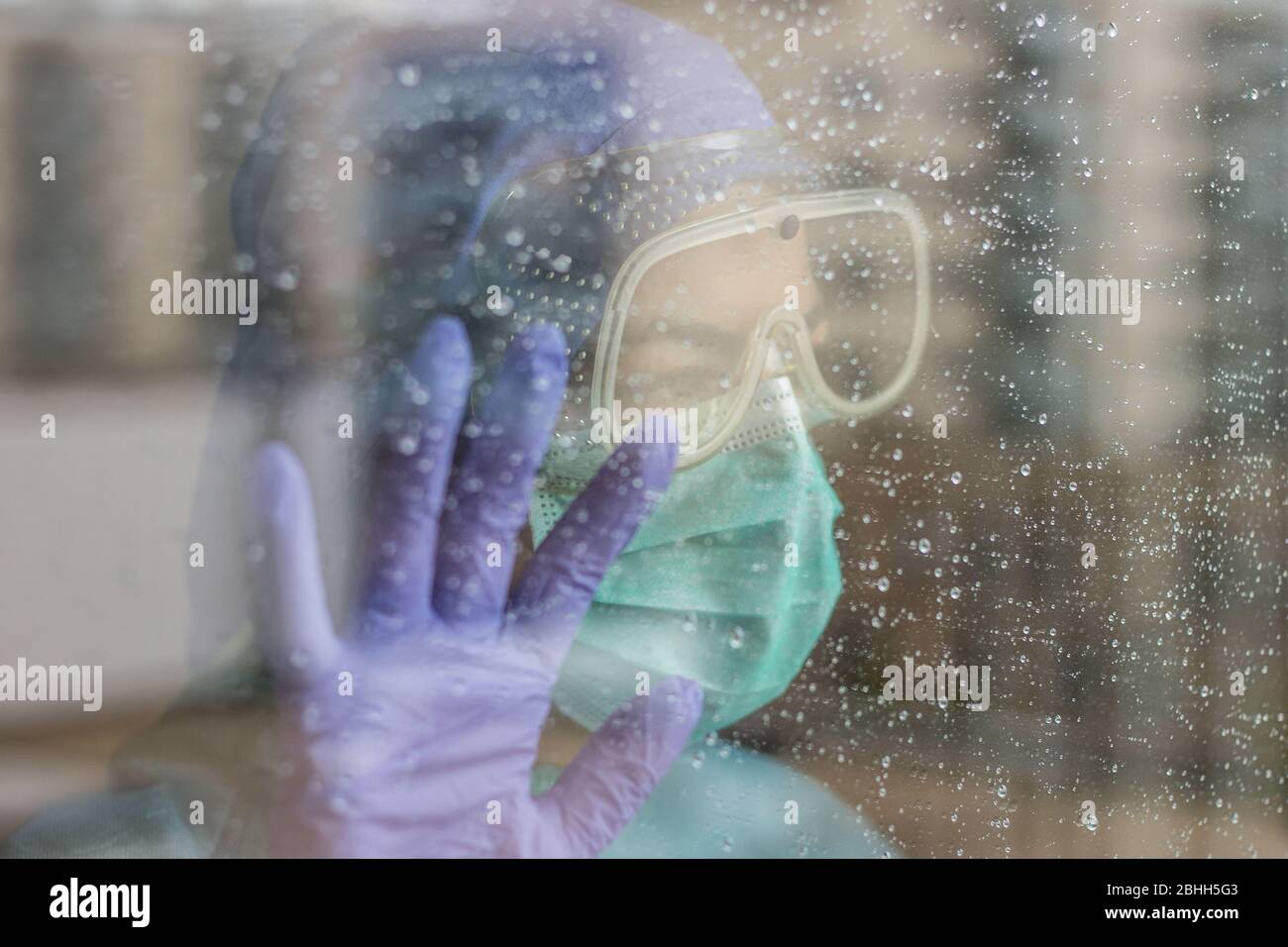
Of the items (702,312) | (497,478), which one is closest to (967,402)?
(702,312)

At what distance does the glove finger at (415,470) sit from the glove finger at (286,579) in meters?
0.04

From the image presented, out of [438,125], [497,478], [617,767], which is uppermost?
[438,125]

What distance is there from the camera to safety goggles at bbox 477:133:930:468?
630 mm

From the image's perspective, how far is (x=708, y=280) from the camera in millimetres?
642

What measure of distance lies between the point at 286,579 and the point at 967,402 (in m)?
0.52

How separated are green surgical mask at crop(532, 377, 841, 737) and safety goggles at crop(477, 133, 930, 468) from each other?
0.03m

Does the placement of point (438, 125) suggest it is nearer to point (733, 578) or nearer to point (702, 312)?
point (702, 312)

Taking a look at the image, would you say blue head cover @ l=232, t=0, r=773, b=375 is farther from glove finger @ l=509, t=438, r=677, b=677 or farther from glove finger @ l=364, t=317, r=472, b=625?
glove finger @ l=509, t=438, r=677, b=677

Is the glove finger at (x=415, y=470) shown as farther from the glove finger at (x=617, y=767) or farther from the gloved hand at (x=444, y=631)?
the glove finger at (x=617, y=767)

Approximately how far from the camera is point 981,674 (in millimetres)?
673
